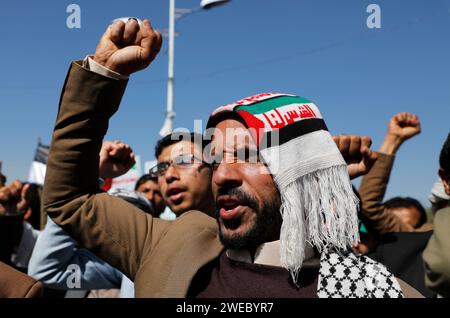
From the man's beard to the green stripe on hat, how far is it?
35 centimetres

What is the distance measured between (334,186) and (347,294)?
17.1 inches

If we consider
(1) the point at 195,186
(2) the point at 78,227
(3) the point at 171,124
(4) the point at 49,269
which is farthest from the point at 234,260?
(3) the point at 171,124

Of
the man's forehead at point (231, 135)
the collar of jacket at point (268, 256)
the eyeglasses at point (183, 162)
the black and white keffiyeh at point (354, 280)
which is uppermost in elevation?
the man's forehead at point (231, 135)

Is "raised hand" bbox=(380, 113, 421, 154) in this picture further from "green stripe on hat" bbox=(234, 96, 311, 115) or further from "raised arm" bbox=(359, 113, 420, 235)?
"green stripe on hat" bbox=(234, 96, 311, 115)

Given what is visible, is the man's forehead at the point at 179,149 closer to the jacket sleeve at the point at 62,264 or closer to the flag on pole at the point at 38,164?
the jacket sleeve at the point at 62,264

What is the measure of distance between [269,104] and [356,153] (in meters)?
0.72

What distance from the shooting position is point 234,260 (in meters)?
1.92

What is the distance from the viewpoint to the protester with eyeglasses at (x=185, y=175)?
121 inches

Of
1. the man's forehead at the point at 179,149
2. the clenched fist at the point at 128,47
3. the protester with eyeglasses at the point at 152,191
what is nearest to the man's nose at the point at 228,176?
the clenched fist at the point at 128,47

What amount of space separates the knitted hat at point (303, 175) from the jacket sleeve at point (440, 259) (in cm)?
32

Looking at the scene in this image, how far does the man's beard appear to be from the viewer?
1.85 metres

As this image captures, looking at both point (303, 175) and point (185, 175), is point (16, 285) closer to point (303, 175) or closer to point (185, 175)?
point (303, 175)
